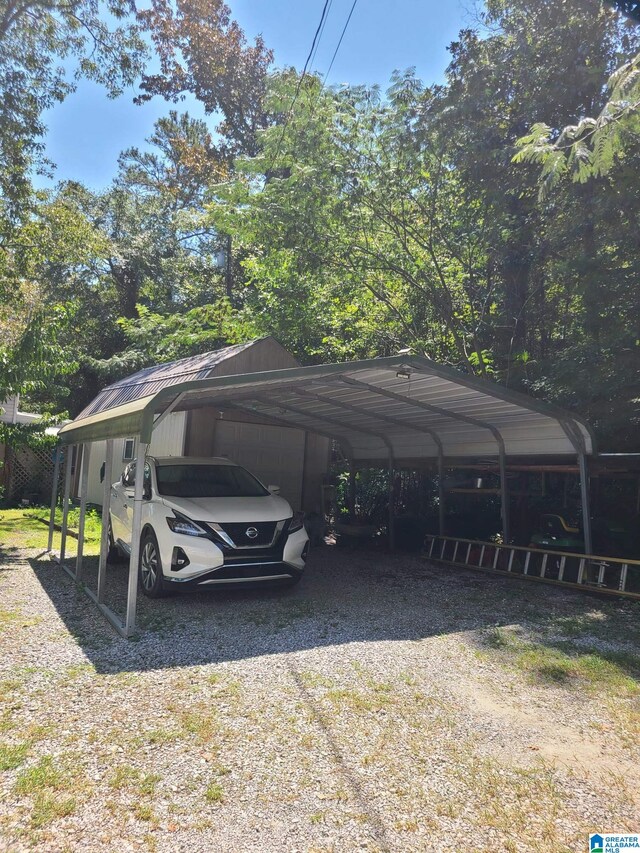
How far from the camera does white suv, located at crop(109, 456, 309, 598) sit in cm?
618

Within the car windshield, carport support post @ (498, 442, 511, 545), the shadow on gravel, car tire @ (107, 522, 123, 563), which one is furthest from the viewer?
carport support post @ (498, 442, 511, 545)

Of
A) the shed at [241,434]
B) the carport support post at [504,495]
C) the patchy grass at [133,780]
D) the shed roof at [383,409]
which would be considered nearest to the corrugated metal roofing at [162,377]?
the shed at [241,434]

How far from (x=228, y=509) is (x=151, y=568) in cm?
116

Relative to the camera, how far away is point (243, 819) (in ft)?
9.00

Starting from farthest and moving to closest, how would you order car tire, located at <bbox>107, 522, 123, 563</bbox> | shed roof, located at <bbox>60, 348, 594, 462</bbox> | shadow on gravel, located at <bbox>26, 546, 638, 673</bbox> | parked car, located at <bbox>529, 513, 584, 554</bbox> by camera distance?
car tire, located at <bbox>107, 522, 123, 563</bbox>
parked car, located at <bbox>529, 513, 584, 554</bbox>
shed roof, located at <bbox>60, 348, 594, 462</bbox>
shadow on gravel, located at <bbox>26, 546, 638, 673</bbox>

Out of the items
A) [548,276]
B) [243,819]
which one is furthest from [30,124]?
[243,819]

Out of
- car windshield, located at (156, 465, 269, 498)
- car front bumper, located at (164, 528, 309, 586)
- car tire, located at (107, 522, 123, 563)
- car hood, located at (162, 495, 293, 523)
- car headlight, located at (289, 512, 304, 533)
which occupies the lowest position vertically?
car tire, located at (107, 522, 123, 563)

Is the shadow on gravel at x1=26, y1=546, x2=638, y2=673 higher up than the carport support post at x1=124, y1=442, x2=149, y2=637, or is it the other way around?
the carport support post at x1=124, y1=442, x2=149, y2=637

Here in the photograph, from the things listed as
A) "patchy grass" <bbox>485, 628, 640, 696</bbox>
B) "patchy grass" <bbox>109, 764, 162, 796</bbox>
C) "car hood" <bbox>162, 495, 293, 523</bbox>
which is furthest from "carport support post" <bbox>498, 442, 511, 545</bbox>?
"patchy grass" <bbox>109, 764, 162, 796</bbox>

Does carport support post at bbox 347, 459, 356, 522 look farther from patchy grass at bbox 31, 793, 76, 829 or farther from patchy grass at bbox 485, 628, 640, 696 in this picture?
patchy grass at bbox 31, 793, 76, 829

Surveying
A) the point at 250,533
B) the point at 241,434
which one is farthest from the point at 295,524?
the point at 241,434

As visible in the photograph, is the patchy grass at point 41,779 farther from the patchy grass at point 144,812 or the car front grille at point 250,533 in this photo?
the car front grille at point 250,533

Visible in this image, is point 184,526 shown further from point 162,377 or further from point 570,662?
point 162,377

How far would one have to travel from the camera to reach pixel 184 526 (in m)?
A: 6.23
